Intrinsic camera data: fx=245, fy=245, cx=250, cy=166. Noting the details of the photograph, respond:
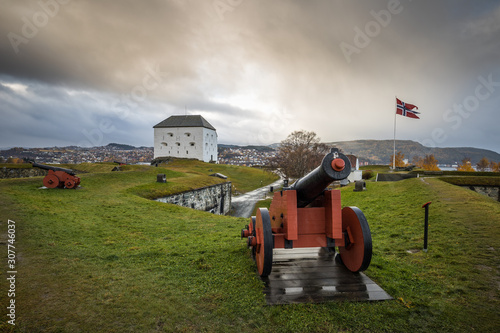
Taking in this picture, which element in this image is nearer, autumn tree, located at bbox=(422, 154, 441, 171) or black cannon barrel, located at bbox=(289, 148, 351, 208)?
black cannon barrel, located at bbox=(289, 148, 351, 208)

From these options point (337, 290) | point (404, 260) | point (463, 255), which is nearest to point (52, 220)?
point (337, 290)

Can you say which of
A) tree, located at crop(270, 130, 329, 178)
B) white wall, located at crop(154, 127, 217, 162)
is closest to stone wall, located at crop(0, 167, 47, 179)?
tree, located at crop(270, 130, 329, 178)

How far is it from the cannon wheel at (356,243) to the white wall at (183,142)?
55.7 metres

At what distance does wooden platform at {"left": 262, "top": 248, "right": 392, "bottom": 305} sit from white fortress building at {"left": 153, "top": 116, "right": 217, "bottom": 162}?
181 feet

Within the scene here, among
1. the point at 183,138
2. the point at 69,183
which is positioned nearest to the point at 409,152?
the point at 183,138

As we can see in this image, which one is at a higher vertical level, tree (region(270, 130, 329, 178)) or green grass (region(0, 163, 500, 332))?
tree (region(270, 130, 329, 178))

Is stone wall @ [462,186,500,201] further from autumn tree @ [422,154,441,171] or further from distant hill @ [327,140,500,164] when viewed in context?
distant hill @ [327,140,500,164]

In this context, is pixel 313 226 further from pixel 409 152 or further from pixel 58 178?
pixel 409 152

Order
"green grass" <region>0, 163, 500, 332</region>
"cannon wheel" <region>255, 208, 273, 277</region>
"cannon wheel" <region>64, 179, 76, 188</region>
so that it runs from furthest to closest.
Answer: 1. "cannon wheel" <region>64, 179, 76, 188</region>
2. "cannon wheel" <region>255, 208, 273, 277</region>
3. "green grass" <region>0, 163, 500, 332</region>

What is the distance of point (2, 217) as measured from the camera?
7.40 meters

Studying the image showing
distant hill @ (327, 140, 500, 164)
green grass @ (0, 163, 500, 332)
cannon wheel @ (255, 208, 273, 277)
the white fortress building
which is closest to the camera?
green grass @ (0, 163, 500, 332)

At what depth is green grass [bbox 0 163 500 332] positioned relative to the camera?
2.94m

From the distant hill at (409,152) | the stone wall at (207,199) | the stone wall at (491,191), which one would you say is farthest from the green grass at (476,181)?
the distant hill at (409,152)

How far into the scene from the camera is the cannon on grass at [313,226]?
3.84 metres
